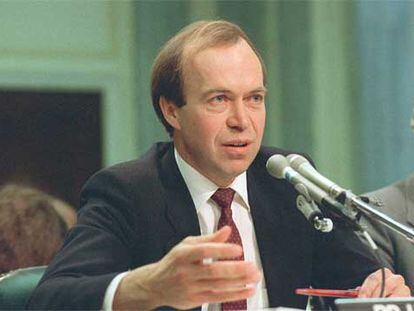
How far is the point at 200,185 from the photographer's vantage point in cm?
215

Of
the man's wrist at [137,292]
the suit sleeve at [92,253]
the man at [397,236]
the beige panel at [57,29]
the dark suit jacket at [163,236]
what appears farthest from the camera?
the beige panel at [57,29]

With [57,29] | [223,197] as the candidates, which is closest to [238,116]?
[223,197]

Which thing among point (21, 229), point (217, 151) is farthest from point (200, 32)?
point (21, 229)

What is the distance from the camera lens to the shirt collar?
2.14 meters

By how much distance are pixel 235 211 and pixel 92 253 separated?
39cm

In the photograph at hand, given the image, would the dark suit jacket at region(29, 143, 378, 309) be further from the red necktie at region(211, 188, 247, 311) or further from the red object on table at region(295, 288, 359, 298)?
the red object on table at region(295, 288, 359, 298)

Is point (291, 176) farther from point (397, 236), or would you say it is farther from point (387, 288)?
point (397, 236)

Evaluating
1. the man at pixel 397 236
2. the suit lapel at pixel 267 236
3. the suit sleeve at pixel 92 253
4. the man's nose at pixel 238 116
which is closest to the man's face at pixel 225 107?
the man's nose at pixel 238 116

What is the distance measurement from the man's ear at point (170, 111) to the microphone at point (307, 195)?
42cm

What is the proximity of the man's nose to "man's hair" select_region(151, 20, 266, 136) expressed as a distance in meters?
0.14

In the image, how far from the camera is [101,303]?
1768 millimetres

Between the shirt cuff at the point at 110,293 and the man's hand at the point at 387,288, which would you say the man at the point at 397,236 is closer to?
the man's hand at the point at 387,288

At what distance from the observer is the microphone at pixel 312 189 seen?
1.69m

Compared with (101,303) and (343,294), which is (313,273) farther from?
(101,303)
